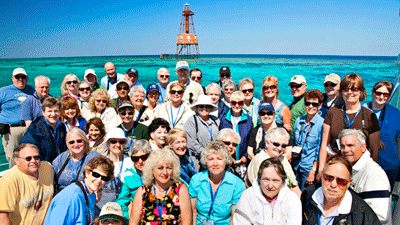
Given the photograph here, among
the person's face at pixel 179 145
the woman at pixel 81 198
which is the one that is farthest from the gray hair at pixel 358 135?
the woman at pixel 81 198

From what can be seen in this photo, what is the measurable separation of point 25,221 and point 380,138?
509 centimetres

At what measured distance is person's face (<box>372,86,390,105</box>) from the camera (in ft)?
12.7

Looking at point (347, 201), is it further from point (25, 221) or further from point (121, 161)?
point (25, 221)

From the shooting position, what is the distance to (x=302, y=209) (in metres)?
3.00

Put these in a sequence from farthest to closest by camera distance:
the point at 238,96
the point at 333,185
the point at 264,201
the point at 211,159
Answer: the point at 238,96 < the point at 211,159 < the point at 264,201 < the point at 333,185

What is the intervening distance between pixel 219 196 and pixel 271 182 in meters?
0.91

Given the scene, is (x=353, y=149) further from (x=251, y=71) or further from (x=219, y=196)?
(x=251, y=71)

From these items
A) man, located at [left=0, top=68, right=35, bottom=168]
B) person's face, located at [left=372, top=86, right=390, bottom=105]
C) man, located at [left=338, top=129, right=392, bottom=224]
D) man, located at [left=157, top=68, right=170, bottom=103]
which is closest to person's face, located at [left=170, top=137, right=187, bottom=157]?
man, located at [left=338, top=129, right=392, bottom=224]

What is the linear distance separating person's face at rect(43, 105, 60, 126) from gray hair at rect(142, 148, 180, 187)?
1985 millimetres

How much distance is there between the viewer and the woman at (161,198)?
3.22 m

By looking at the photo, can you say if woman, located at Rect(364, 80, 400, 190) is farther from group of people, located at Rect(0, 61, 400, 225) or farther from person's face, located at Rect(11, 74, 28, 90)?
person's face, located at Rect(11, 74, 28, 90)

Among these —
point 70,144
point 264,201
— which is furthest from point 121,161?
point 264,201

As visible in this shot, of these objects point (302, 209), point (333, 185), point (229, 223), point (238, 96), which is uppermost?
point (238, 96)

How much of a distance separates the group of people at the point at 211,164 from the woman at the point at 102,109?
0.02 m
